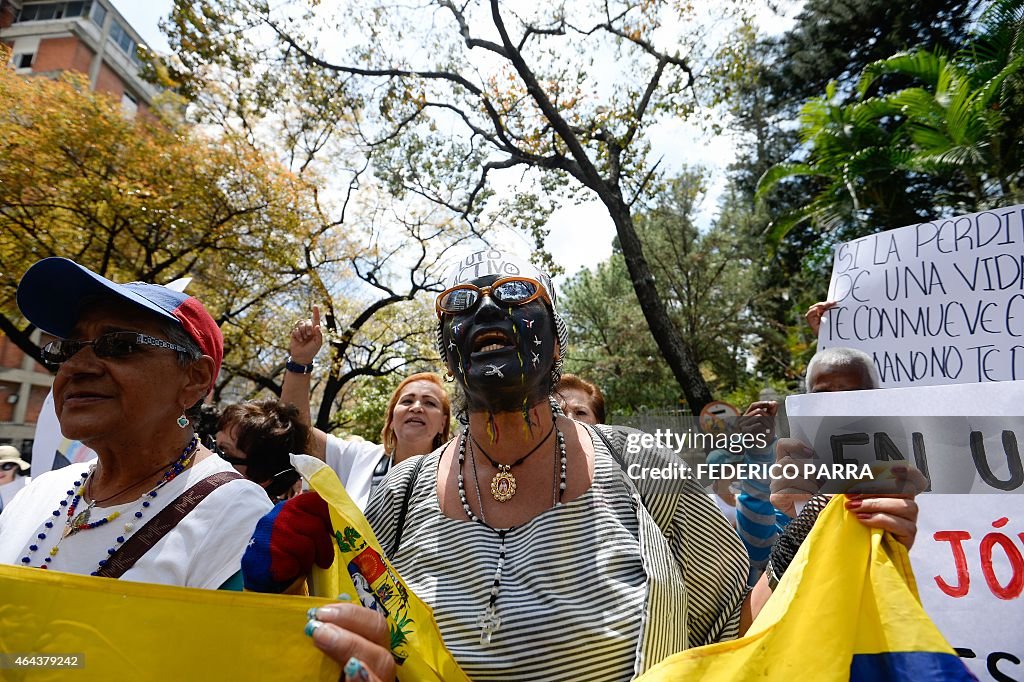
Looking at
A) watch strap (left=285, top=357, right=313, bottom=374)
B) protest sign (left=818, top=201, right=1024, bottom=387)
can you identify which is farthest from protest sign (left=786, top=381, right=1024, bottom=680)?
watch strap (left=285, top=357, right=313, bottom=374)

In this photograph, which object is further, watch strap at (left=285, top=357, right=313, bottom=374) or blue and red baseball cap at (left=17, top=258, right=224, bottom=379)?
watch strap at (left=285, top=357, right=313, bottom=374)

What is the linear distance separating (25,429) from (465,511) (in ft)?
103

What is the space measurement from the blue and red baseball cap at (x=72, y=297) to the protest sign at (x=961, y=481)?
1.67 m

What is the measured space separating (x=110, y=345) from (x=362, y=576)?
90 cm

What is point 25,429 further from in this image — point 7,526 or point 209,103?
point 7,526

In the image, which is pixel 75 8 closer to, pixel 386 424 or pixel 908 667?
pixel 386 424

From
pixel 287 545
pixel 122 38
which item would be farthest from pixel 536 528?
pixel 122 38

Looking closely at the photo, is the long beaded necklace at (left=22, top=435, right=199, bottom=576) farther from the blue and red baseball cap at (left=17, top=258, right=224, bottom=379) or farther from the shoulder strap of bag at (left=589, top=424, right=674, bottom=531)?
the shoulder strap of bag at (left=589, top=424, right=674, bottom=531)

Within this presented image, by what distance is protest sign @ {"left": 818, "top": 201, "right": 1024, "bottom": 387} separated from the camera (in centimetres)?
251

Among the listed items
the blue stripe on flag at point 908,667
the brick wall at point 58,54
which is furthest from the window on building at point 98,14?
the blue stripe on flag at point 908,667

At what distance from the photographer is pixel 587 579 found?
4.80 ft

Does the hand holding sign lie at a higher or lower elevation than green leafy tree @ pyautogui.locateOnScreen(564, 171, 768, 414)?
lower

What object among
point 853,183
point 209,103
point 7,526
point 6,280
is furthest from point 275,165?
point 7,526

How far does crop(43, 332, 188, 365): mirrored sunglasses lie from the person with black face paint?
0.73m
